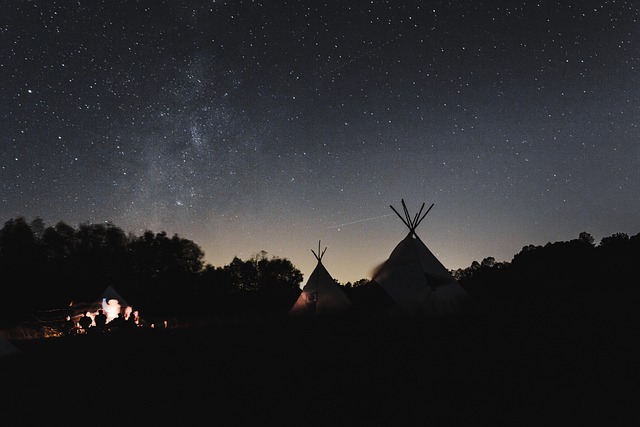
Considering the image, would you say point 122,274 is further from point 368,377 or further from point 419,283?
point 368,377

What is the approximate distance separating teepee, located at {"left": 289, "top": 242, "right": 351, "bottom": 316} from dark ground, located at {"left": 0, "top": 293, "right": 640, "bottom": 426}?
7.01 metres

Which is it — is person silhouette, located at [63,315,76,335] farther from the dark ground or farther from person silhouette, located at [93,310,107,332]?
the dark ground

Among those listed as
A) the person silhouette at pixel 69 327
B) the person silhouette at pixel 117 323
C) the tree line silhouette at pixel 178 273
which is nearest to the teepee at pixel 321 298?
the tree line silhouette at pixel 178 273

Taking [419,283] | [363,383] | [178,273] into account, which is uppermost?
[178,273]

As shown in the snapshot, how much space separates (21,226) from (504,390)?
38.7 metres

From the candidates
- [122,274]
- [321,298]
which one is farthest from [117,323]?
[122,274]

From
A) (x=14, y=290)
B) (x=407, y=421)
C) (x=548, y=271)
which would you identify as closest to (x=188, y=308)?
(x=14, y=290)

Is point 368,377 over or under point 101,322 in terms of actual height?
under

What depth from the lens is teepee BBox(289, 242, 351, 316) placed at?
44.5 feet

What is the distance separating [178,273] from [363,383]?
113 ft

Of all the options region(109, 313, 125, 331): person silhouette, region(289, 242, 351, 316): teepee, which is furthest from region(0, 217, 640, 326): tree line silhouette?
region(109, 313, 125, 331): person silhouette

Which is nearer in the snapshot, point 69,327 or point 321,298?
point 321,298

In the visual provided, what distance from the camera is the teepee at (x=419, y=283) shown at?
949 centimetres

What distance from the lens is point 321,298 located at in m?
13.8
